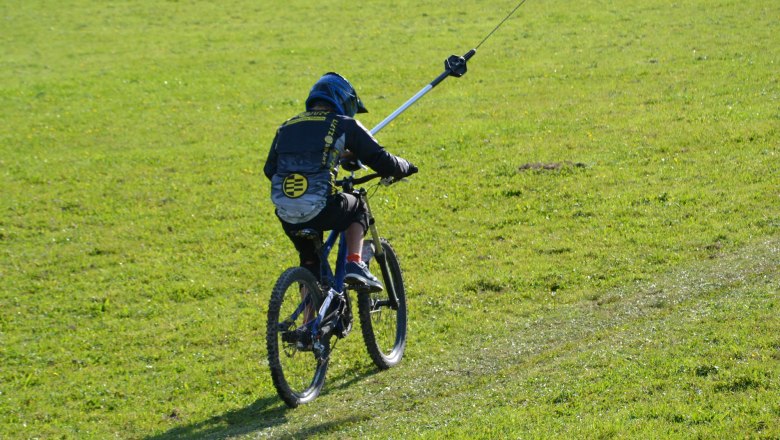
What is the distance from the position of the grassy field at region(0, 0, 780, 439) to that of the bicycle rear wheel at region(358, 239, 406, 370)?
0.68 ft

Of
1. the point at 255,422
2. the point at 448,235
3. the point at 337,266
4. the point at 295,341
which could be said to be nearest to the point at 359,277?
the point at 337,266

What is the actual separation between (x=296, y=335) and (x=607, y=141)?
1110 cm

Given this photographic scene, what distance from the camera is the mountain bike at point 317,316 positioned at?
7.74 meters

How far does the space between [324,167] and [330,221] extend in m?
0.49

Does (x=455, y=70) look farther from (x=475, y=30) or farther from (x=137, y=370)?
(x=475, y=30)

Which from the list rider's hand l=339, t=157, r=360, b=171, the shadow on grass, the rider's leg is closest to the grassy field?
the shadow on grass

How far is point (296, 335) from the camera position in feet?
25.8

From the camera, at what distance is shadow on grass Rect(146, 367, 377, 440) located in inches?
303

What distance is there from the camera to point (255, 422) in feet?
27.0

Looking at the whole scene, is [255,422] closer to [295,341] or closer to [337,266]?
[295,341]

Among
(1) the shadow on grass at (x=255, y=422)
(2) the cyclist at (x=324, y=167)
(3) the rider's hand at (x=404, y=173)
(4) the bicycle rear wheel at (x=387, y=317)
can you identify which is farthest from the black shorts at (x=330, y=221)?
(1) the shadow on grass at (x=255, y=422)

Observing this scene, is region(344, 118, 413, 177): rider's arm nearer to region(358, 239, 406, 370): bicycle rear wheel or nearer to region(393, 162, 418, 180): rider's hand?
region(393, 162, 418, 180): rider's hand

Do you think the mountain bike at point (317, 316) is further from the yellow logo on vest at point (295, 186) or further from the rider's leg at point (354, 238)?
the yellow logo on vest at point (295, 186)

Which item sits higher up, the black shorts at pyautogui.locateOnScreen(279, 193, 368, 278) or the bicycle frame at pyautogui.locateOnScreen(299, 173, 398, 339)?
the black shorts at pyautogui.locateOnScreen(279, 193, 368, 278)
